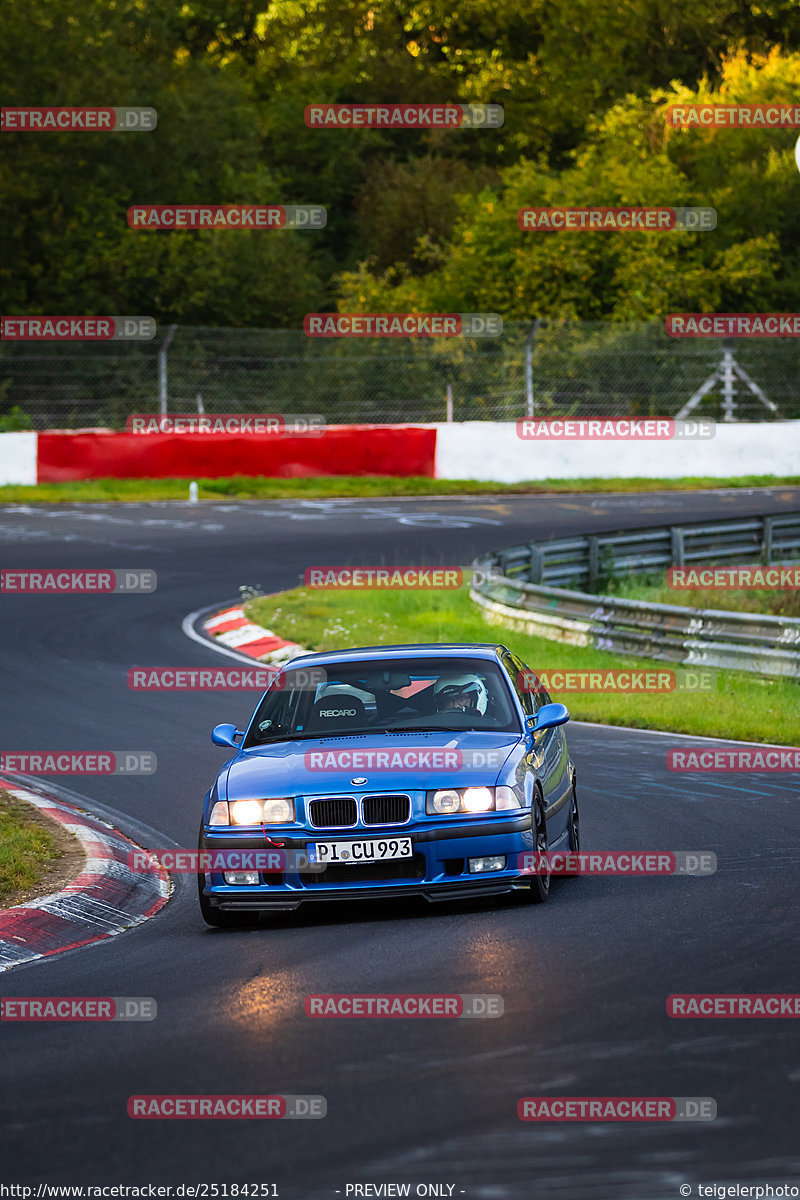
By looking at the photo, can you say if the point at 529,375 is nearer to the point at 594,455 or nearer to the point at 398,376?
the point at 594,455

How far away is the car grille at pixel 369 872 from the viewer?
26.6 ft

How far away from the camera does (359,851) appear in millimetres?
8109

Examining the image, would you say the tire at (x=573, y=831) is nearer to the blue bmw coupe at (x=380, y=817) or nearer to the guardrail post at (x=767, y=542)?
the blue bmw coupe at (x=380, y=817)

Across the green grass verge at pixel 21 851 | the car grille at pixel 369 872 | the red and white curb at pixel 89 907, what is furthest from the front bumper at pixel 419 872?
the green grass verge at pixel 21 851

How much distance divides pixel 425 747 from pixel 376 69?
205 ft

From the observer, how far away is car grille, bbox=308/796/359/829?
8148 millimetres

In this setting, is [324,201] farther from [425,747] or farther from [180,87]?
[425,747]

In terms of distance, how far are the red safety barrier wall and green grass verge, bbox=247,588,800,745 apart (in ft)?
38.5

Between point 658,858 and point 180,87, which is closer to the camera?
point 658,858

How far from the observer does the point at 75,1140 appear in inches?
199

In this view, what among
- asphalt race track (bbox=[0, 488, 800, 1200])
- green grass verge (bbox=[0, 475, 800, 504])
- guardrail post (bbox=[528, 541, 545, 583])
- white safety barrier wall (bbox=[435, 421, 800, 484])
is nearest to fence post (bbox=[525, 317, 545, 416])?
white safety barrier wall (bbox=[435, 421, 800, 484])

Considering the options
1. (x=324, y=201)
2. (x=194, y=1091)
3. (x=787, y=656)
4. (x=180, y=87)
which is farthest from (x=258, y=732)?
(x=324, y=201)

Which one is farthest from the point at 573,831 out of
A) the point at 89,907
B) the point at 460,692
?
the point at 89,907

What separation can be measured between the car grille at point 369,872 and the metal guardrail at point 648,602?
8.71 meters
